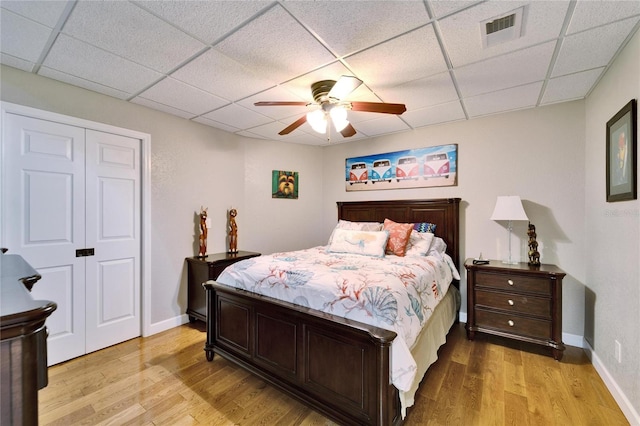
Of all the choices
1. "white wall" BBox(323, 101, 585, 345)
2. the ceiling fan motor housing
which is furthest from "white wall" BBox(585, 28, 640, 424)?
the ceiling fan motor housing

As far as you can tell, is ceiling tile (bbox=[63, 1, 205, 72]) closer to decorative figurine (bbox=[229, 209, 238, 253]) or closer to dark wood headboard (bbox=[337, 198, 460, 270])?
decorative figurine (bbox=[229, 209, 238, 253])

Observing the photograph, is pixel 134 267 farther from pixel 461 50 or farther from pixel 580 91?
pixel 580 91

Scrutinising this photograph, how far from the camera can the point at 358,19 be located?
168 centimetres

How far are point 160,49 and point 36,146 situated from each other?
1.50m

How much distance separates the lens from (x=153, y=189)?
125 inches

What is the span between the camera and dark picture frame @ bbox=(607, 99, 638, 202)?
1829 mm

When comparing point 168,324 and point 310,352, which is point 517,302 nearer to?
point 310,352

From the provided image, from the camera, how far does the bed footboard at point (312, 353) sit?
1609mm

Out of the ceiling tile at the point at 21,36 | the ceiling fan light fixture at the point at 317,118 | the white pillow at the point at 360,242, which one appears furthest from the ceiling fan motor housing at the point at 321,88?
the ceiling tile at the point at 21,36

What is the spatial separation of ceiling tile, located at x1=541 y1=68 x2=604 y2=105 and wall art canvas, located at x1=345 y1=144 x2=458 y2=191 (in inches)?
41.0

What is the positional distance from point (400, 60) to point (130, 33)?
74.2 inches

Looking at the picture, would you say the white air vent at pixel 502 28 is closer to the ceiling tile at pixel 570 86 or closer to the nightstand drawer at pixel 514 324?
the ceiling tile at pixel 570 86

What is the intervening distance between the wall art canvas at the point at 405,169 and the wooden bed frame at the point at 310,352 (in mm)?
2630

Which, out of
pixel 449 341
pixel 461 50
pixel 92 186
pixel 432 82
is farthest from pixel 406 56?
pixel 92 186
